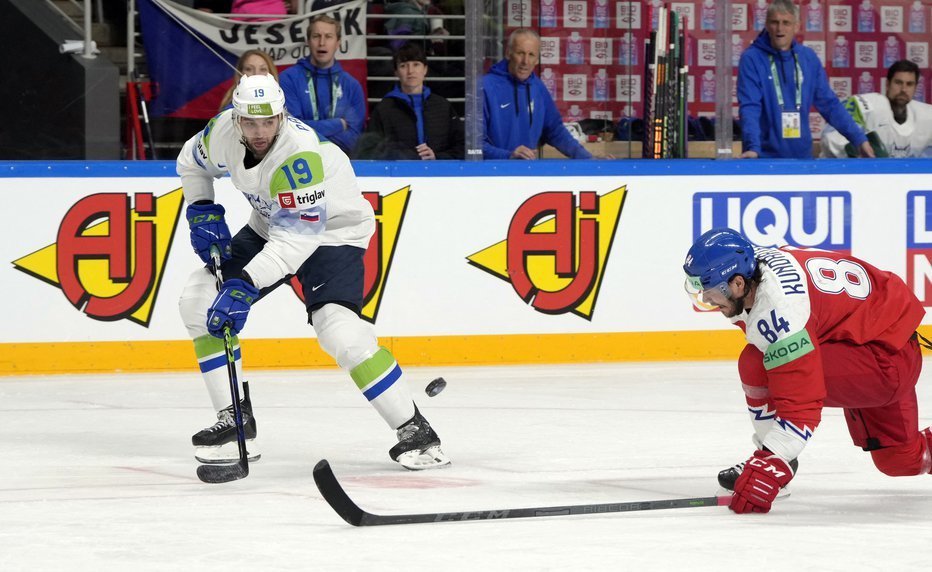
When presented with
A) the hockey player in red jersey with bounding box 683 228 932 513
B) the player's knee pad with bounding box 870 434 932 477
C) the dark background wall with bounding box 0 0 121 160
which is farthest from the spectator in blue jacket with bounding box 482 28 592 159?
the player's knee pad with bounding box 870 434 932 477

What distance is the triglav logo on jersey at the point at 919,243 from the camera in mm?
7312

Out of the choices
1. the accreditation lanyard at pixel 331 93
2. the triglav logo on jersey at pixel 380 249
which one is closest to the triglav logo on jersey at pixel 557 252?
the triglav logo on jersey at pixel 380 249

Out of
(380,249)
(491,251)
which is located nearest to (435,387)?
(380,249)

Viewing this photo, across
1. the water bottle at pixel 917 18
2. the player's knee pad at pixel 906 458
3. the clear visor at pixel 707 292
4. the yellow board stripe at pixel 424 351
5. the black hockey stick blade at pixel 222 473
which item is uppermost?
the water bottle at pixel 917 18

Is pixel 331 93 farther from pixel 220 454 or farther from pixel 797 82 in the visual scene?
pixel 220 454

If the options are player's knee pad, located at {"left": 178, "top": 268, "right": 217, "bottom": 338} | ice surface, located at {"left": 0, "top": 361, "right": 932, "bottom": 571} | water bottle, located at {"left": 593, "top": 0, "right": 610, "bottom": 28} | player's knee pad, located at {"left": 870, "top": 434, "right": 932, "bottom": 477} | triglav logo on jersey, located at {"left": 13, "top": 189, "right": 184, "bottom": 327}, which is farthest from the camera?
water bottle, located at {"left": 593, "top": 0, "right": 610, "bottom": 28}

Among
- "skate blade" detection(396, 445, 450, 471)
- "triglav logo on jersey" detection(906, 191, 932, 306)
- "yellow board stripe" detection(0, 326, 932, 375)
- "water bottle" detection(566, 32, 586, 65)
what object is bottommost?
"yellow board stripe" detection(0, 326, 932, 375)

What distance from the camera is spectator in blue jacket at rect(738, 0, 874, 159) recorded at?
287 inches

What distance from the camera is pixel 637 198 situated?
7105mm

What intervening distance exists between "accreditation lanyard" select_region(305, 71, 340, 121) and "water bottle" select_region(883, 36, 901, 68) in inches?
107

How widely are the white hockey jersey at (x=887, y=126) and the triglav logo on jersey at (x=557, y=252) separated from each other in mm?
1222

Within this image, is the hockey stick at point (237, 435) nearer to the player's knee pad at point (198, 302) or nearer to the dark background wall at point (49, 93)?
the player's knee pad at point (198, 302)

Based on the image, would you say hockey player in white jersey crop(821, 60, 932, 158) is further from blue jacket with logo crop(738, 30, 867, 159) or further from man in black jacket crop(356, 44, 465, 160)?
man in black jacket crop(356, 44, 465, 160)

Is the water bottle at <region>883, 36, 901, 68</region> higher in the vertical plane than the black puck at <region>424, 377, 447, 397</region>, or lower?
higher
